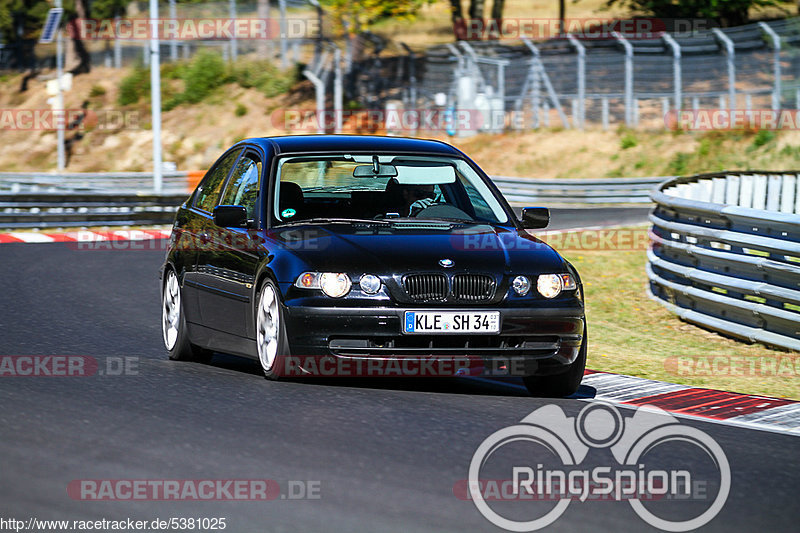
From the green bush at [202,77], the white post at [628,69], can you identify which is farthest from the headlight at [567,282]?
the green bush at [202,77]

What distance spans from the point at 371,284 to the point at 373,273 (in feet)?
0.22

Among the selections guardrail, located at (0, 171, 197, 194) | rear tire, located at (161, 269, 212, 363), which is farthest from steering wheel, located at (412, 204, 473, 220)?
guardrail, located at (0, 171, 197, 194)

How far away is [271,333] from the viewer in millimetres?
8305

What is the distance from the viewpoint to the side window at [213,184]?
9.95m

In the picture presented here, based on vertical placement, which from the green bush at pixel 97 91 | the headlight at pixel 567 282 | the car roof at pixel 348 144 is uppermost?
the car roof at pixel 348 144

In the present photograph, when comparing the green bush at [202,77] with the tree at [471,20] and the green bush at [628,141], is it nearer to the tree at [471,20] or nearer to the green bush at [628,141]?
the tree at [471,20]

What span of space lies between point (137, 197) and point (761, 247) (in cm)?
1685

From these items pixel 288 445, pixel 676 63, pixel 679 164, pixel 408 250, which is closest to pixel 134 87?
pixel 679 164

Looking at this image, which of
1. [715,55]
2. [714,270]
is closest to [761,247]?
[714,270]

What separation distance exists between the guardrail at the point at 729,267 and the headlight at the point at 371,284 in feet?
13.8

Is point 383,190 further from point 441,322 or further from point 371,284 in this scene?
point 441,322

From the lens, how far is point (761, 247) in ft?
37.8

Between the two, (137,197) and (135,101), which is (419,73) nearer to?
(135,101)

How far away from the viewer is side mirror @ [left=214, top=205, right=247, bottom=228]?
28.8 ft
